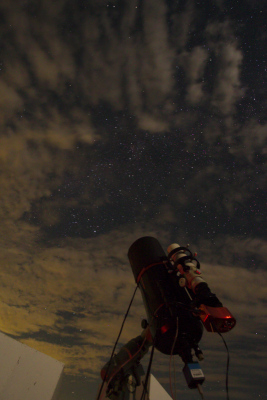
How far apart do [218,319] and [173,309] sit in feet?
1.58

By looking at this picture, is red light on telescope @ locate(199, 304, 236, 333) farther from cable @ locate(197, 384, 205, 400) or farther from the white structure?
the white structure

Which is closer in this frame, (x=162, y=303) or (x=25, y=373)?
(x=162, y=303)

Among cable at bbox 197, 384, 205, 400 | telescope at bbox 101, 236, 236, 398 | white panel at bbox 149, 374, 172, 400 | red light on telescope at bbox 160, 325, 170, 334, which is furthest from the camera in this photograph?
white panel at bbox 149, 374, 172, 400

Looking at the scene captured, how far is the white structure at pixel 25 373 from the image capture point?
15.6 feet

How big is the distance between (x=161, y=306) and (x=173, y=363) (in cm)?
55

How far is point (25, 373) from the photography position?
5.25 metres

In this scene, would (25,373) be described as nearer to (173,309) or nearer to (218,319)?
(173,309)

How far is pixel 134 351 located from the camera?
311 cm

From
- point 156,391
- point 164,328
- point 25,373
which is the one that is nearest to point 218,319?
point 164,328

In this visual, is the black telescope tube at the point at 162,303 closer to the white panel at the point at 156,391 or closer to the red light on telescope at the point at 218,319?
the red light on telescope at the point at 218,319

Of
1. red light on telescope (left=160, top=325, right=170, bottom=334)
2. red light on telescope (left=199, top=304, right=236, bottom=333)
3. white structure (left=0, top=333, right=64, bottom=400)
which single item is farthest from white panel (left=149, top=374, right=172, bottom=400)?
red light on telescope (left=199, top=304, right=236, bottom=333)

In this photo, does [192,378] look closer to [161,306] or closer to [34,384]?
[161,306]

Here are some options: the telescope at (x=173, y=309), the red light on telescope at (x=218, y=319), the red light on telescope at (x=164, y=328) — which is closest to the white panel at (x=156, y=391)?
the telescope at (x=173, y=309)

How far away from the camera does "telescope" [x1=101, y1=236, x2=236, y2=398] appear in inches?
77.0
